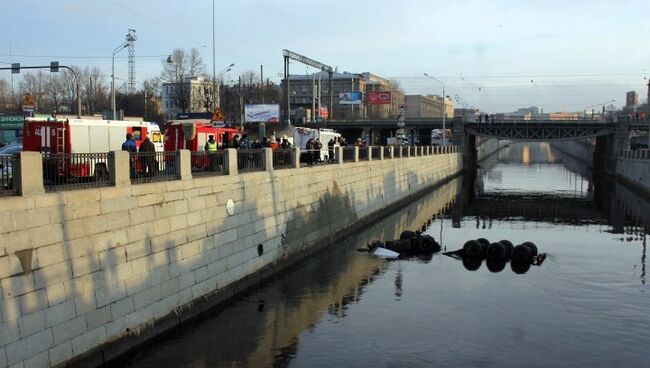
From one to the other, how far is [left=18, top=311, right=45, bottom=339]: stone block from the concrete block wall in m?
0.02

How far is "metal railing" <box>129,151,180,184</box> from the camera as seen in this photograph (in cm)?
1389

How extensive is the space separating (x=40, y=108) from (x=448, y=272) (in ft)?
319

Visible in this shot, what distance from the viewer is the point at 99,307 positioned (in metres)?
11.5

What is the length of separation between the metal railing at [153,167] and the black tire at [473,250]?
12.8m

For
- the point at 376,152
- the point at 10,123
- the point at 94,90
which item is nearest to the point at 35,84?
the point at 94,90

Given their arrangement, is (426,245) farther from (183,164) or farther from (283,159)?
(183,164)

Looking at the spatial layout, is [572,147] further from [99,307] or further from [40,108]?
[99,307]

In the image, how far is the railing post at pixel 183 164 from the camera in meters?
15.2

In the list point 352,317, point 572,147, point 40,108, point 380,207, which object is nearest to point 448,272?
point 352,317

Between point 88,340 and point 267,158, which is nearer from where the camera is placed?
point 88,340

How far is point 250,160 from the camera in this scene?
19.8 metres

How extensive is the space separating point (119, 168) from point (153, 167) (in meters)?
1.95

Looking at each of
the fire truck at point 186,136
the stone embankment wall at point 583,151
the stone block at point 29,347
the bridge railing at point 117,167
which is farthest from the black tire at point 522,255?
the stone embankment wall at point 583,151

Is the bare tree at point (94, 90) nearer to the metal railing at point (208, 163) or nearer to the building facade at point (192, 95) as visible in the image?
the building facade at point (192, 95)
